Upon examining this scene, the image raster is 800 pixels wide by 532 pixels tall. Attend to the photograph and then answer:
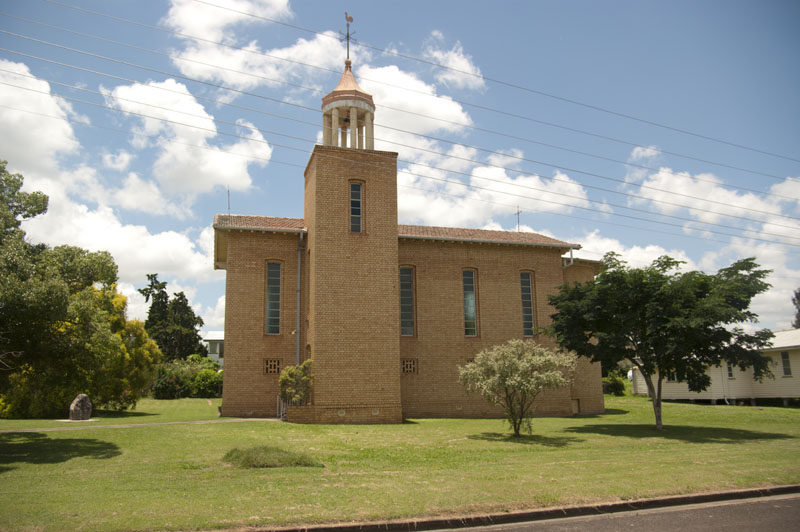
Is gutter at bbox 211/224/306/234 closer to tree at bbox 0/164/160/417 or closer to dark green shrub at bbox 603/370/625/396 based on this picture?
tree at bbox 0/164/160/417

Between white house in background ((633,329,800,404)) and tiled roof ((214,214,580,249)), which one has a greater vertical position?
tiled roof ((214,214,580,249))

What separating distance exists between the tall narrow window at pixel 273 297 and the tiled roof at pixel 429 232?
6.36 ft

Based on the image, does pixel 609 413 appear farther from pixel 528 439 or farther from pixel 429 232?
pixel 528 439

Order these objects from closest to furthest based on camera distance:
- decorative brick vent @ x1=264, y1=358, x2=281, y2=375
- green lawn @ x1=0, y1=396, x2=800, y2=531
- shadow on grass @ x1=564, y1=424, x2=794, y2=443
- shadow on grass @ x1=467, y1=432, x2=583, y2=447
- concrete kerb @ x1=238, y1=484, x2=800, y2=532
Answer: concrete kerb @ x1=238, y1=484, x2=800, y2=532 < green lawn @ x1=0, y1=396, x2=800, y2=531 < shadow on grass @ x1=467, y1=432, x2=583, y2=447 < shadow on grass @ x1=564, y1=424, x2=794, y2=443 < decorative brick vent @ x1=264, y1=358, x2=281, y2=375

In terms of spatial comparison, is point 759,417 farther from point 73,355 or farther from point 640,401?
point 73,355

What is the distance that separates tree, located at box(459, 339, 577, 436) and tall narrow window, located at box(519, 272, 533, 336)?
1151 centimetres

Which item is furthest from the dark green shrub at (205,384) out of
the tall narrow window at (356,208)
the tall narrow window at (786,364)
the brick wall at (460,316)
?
the tall narrow window at (786,364)

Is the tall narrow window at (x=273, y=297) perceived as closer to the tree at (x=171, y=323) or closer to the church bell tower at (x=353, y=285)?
the church bell tower at (x=353, y=285)

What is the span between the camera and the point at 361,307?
80.3ft

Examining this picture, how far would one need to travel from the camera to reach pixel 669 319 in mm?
19734

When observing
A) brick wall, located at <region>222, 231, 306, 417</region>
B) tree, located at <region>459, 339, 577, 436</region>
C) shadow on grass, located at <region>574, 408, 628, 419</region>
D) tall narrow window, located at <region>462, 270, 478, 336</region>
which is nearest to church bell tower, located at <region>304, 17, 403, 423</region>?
brick wall, located at <region>222, 231, 306, 417</region>

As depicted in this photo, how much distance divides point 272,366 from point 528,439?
12461 millimetres

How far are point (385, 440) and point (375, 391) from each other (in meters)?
6.73

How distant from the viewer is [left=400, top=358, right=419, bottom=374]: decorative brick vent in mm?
27719
